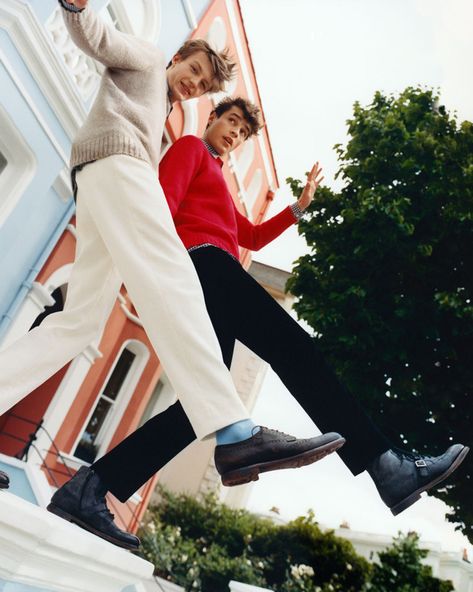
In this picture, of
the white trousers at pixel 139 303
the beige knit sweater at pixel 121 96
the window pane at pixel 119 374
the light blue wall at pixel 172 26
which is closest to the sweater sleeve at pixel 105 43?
the beige knit sweater at pixel 121 96

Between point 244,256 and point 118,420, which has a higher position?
point 244,256

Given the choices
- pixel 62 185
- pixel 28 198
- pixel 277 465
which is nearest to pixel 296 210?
pixel 277 465

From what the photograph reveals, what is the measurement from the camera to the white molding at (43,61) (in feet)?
19.0

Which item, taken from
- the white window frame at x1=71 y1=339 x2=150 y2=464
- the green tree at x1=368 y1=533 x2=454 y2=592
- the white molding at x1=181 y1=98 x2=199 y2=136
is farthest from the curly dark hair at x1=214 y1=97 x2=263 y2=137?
the green tree at x1=368 y1=533 x2=454 y2=592

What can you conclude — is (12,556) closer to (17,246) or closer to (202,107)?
(17,246)

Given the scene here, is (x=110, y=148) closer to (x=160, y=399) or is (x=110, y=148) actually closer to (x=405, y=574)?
(x=160, y=399)

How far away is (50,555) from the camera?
1.27 meters

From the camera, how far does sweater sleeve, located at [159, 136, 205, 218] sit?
91.4 inches

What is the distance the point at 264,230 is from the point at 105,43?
142cm

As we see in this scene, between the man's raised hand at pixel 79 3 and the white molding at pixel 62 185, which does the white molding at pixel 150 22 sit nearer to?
the white molding at pixel 62 185

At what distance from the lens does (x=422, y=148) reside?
8.59 m

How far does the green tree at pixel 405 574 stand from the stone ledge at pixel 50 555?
12.4 m

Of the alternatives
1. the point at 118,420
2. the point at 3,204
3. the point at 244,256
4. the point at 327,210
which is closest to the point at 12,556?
the point at 3,204

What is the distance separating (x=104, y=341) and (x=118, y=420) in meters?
1.98
